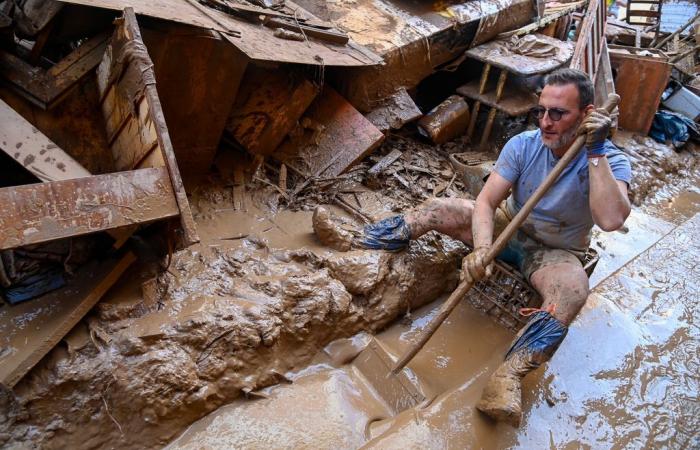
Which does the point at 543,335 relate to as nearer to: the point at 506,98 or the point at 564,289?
the point at 564,289

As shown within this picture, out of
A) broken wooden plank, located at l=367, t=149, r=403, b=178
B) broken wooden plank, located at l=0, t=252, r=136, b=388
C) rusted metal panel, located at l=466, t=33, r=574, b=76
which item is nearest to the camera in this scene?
broken wooden plank, located at l=0, t=252, r=136, b=388

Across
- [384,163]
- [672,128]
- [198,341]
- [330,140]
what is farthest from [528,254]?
[672,128]

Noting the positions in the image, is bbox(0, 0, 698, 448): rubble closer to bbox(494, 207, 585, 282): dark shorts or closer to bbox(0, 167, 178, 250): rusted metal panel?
bbox(0, 167, 178, 250): rusted metal panel

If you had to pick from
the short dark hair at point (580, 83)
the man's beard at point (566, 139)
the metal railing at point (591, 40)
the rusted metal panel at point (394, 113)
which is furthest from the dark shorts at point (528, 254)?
the metal railing at point (591, 40)

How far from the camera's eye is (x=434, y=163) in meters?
4.79

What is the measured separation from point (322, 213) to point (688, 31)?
9.54 m

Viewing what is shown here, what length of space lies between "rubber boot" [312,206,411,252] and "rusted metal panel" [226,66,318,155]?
0.98 m

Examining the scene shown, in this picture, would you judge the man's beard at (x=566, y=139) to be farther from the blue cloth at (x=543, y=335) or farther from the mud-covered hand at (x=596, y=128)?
the blue cloth at (x=543, y=335)

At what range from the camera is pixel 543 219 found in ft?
10.5

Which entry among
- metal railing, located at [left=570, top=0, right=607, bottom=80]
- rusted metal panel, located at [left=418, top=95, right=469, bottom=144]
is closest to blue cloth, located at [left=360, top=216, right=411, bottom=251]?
rusted metal panel, located at [left=418, top=95, right=469, bottom=144]

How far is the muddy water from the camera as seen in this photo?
2635mm

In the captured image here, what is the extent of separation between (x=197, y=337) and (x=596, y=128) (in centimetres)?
251

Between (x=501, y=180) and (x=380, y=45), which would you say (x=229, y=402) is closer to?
(x=501, y=180)

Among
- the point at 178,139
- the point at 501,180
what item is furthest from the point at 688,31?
the point at 178,139
